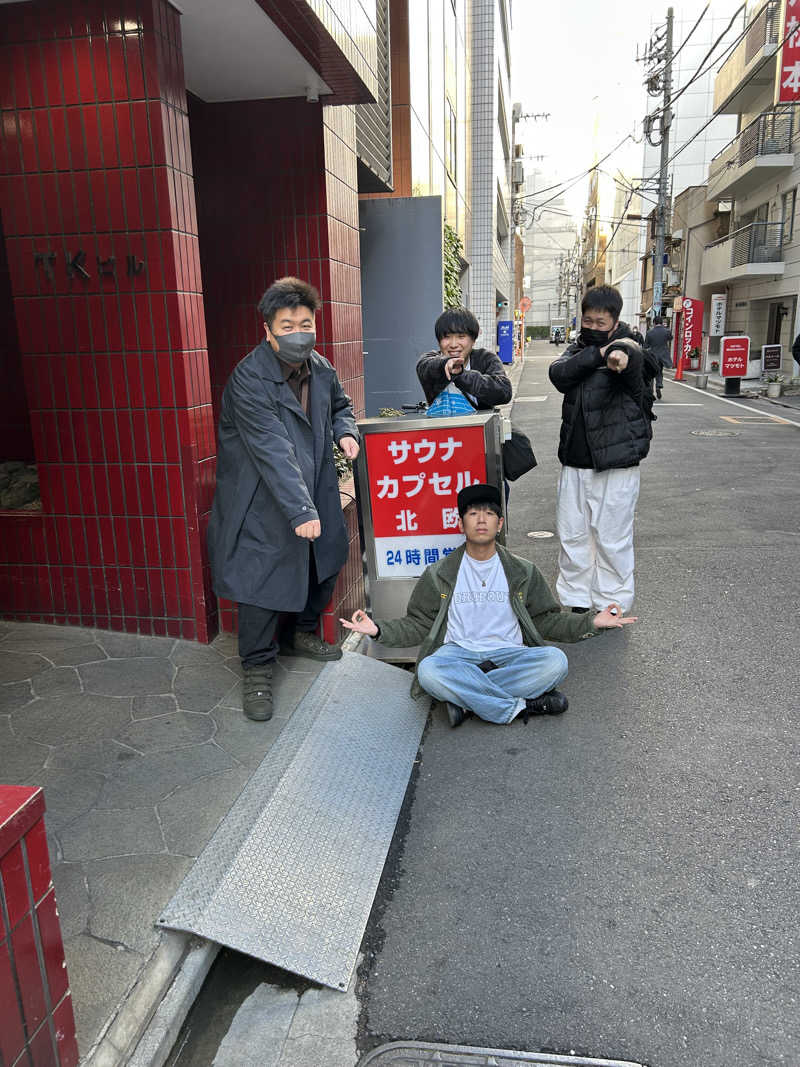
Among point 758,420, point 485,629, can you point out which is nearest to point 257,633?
point 485,629

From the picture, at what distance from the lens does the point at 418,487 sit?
14.8 feet

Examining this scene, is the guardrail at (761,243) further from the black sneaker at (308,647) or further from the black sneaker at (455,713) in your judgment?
the black sneaker at (455,713)

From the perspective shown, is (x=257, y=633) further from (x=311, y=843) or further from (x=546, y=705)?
(x=546, y=705)

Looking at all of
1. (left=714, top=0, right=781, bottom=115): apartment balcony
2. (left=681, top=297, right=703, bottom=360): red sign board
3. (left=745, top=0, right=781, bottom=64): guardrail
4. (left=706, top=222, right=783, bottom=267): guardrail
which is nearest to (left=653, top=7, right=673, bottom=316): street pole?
(left=681, top=297, right=703, bottom=360): red sign board

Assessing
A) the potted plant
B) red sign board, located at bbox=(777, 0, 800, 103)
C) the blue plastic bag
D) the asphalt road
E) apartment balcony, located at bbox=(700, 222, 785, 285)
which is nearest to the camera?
the asphalt road

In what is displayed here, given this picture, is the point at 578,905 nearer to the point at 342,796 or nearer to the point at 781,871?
the point at 781,871

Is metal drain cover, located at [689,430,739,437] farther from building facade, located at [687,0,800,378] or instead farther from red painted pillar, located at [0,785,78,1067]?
red painted pillar, located at [0,785,78,1067]

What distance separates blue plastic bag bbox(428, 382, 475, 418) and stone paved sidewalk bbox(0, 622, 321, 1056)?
159cm

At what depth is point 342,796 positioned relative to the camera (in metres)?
3.19

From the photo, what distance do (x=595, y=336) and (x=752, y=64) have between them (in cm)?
2884

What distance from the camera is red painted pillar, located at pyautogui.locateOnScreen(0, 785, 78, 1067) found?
59.9 inches

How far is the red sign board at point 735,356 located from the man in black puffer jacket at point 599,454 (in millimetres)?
18098

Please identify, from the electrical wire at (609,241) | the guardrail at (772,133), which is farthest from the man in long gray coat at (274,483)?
the electrical wire at (609,241)

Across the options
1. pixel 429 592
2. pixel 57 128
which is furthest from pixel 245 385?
pixel 57 128
